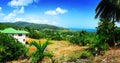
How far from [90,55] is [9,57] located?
1100cm

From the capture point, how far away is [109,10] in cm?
2797

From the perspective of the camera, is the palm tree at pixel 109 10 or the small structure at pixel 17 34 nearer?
the palm tree at pixel 109 10

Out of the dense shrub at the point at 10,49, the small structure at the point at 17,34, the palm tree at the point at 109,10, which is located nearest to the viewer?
the palm tree at the point at 109,10

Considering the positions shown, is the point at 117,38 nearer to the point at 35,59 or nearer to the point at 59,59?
the point at 59,59

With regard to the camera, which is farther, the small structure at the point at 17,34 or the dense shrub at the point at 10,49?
the small structure at the point at 17,34

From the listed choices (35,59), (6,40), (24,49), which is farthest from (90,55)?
(6,40)

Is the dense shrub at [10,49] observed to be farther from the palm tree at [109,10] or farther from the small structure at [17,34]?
the small structure at [17,34]

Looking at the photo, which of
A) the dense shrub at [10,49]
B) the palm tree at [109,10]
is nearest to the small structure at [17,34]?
A: the dense shrub at [10,49]

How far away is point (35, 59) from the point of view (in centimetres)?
2589

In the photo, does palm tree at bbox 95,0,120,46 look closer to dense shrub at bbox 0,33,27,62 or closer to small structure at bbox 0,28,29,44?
dense shrub at bbox 0,33,27,62

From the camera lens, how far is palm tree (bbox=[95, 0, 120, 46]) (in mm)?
26653

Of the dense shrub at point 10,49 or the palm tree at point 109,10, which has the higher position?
the palm tree at point 109,10

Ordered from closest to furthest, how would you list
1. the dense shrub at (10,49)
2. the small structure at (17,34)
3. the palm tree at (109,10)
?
the palm tree at (109,10)
the dense shrub at (10,49)
the small structure at (17,34)

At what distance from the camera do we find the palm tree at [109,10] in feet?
87.4
